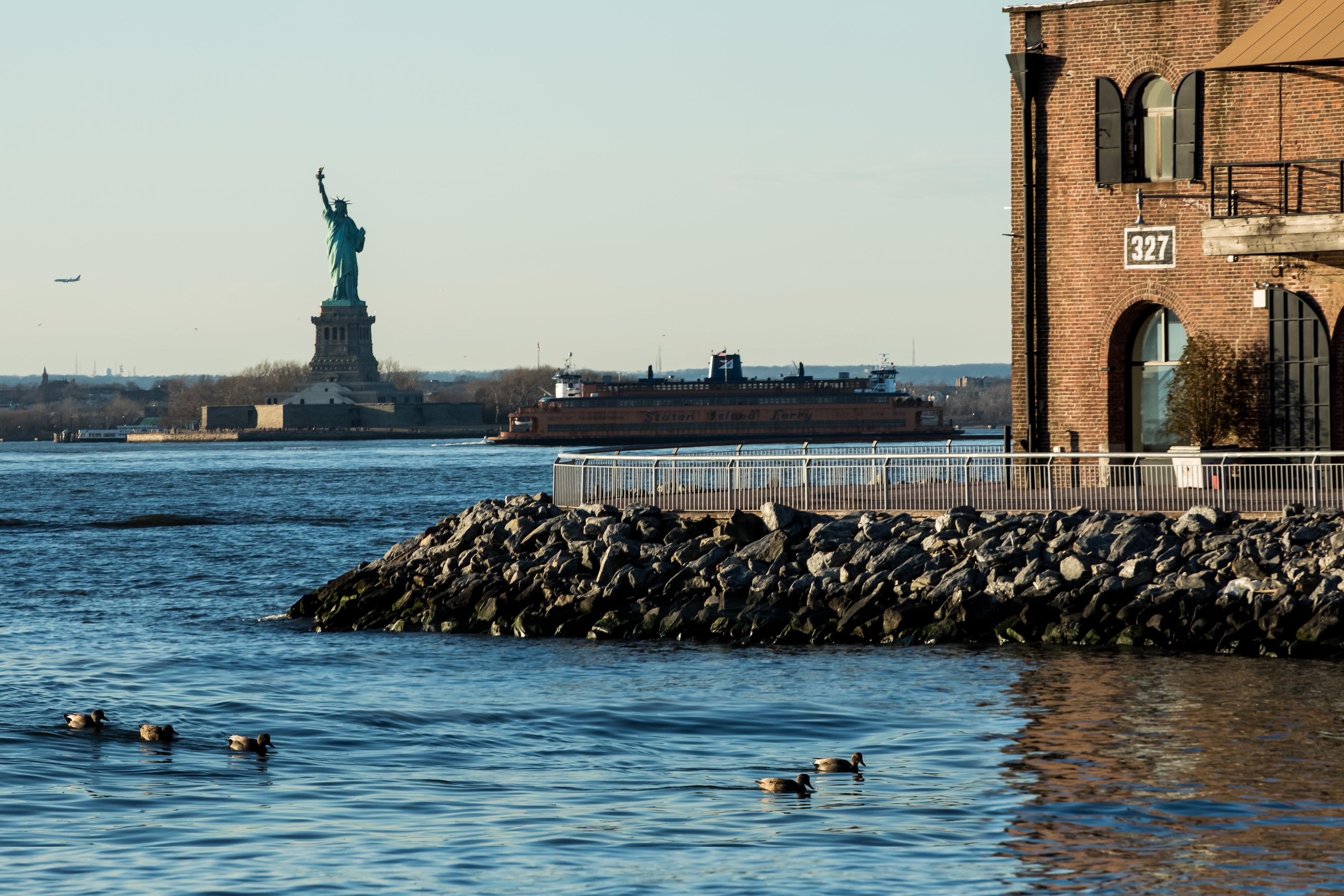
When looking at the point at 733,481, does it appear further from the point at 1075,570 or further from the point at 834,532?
the point at 1075,570

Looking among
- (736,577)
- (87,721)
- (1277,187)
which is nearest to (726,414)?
(1277,187)

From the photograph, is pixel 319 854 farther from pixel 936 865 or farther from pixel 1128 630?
pixel 1128 630

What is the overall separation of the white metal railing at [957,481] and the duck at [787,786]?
13262mm

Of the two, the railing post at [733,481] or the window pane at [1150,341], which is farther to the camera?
the window pane at [1150,341]

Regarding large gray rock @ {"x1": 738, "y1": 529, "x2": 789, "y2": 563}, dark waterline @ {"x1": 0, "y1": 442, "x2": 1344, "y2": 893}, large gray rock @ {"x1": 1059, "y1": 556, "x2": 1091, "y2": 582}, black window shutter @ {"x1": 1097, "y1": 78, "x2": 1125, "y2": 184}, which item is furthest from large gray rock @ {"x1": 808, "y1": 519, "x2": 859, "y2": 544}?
black window shutter @ {"x1": 1097, "y1": 78, "x2": 1125, "y2": 184}

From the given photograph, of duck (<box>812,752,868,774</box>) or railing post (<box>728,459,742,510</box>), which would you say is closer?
duck (<box>812,752,868,774</box>)

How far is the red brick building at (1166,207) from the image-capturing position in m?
31.1

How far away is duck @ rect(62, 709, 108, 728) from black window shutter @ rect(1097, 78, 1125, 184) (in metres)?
20.7

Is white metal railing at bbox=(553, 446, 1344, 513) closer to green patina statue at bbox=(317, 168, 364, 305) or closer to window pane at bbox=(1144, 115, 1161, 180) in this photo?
window pane at bbox=(1144, 115, 1161, 180)

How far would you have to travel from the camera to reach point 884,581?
27.2 metres

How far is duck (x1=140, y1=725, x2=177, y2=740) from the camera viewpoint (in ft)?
64.5

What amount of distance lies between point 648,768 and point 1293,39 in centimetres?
1911

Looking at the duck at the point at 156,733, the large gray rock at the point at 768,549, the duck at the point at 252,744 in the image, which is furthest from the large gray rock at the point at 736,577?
the duck at the point at 156,733

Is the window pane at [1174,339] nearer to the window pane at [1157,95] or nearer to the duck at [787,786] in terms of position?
the window pane at [1157,95]
